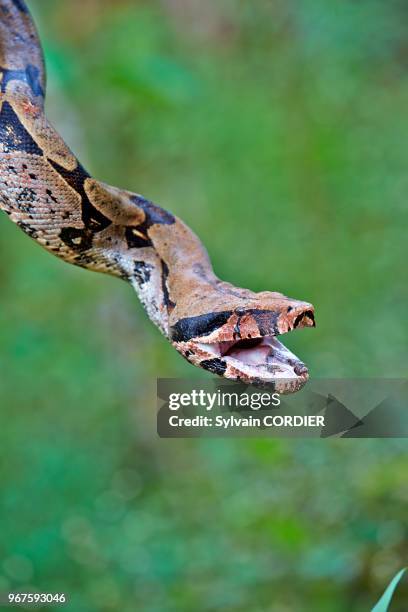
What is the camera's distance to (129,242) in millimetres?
4008

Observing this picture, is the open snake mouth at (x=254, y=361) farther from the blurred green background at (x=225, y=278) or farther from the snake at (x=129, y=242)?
the blurred green background at (x=225, y=278)

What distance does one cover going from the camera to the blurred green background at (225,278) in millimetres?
5551

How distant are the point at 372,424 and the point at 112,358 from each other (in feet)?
13.1

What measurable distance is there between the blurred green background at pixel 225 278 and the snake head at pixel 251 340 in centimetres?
231

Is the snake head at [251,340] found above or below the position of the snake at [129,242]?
below

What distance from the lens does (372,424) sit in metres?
5.22

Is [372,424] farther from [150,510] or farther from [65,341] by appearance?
[65,341]

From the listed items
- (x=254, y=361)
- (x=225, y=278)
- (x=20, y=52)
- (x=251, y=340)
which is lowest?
(x=254, y=361)

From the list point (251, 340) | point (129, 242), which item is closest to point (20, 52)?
point (129, 242)

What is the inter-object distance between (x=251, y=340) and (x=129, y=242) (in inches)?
38.1

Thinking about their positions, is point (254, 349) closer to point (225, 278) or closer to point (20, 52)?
Answer: point (20, 52)

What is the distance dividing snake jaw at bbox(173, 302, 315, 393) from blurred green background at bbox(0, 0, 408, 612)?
90.7 inches

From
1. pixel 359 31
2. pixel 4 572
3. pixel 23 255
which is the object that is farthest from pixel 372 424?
pixel 359 31

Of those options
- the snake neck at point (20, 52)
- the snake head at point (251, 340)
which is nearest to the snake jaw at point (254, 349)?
the snake head at point (251, 340)
